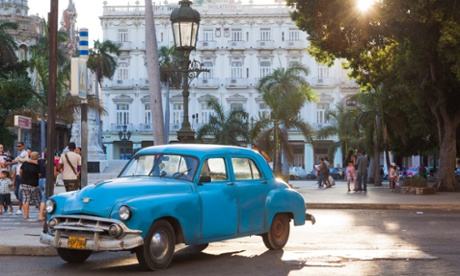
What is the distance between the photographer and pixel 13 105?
223 feet

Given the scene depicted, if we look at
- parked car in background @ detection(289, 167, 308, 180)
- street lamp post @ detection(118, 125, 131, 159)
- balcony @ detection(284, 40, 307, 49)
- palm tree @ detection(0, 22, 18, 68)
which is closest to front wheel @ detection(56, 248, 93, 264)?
parked car in background @ detection(289, 167, 308, 180)

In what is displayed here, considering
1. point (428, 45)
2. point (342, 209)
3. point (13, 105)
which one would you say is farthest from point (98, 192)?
point (13, 105)

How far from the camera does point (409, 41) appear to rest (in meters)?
32.8

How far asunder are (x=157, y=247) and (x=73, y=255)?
1392mm

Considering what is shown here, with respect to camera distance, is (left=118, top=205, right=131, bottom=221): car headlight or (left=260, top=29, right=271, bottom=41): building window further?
(left=260, top=29, right=271, bottom=41): building window

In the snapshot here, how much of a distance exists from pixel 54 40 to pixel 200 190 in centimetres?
415

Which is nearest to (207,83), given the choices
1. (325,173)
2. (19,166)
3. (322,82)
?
(322,82)

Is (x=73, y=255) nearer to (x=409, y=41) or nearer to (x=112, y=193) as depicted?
(x=112, y=193)

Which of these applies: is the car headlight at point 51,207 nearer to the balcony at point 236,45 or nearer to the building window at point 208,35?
the balcony at point 236,45

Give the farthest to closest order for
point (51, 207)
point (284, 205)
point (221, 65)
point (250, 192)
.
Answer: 1. point (221, 65)
2. point (284, 205)
3. point (250, 192)
4. point (51, 207)

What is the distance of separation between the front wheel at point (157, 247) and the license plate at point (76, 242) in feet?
2.13

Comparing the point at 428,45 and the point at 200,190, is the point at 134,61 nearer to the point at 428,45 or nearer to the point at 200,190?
the point at 428,45

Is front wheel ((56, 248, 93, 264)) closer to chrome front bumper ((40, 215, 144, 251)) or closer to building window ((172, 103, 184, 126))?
chrome front bumper ((40, 215, 144, 251))

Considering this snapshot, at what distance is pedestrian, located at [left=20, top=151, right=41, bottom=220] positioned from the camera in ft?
63.9
